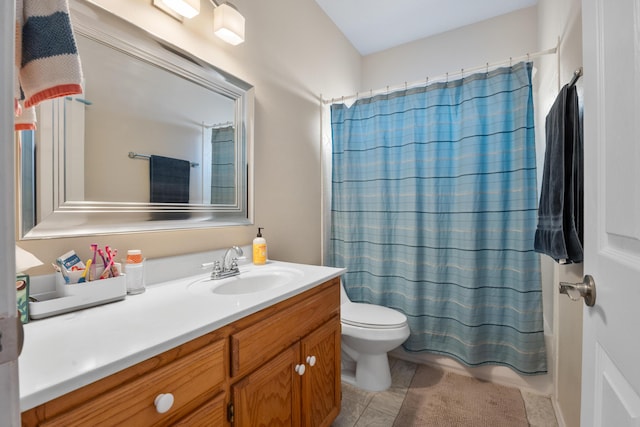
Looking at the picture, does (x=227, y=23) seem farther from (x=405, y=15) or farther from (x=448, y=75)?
(x=405, y=15)

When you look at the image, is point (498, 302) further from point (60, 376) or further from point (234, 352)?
point (60, 376)

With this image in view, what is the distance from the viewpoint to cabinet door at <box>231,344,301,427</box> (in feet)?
2.84

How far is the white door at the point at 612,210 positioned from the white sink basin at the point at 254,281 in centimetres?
93

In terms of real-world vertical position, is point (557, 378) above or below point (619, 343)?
below

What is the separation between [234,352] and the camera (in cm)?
84

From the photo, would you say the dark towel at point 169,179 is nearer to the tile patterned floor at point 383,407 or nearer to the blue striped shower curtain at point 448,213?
the blue striped shower curtain at point 448,213

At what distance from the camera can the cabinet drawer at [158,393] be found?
54 centimetres

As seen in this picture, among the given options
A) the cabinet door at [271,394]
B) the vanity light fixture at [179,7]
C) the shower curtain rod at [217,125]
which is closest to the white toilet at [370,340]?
the cabinet door at [271,394]

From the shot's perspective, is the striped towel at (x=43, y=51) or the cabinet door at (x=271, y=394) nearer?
the striped towel at (x=43, y=51)

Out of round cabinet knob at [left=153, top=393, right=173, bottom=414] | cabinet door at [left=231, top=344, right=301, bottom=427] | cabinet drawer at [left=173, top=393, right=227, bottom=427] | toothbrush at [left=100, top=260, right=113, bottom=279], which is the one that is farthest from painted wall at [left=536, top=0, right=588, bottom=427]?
toothbrush at [left=100, top=260, right=113, bottom=279]

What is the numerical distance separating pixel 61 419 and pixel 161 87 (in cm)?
111

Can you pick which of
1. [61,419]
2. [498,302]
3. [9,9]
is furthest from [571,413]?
[9,9]

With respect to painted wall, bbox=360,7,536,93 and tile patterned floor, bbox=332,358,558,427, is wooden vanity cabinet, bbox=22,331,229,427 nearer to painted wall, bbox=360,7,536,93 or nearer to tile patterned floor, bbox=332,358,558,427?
tile patterned floor, bbox=332,358,558,427

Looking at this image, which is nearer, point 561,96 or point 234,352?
point 234,352
